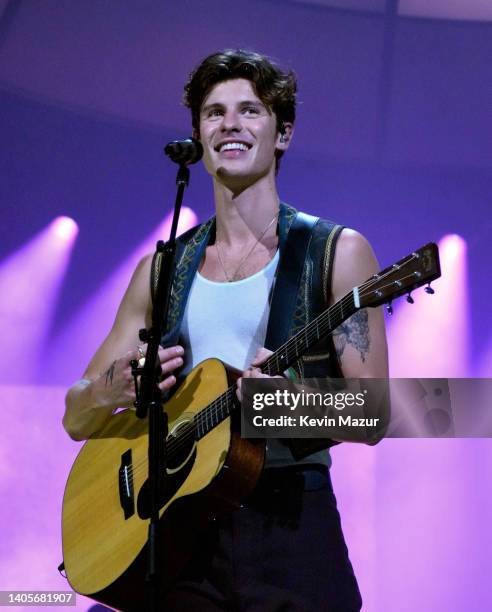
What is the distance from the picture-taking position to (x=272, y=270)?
2.58 metres

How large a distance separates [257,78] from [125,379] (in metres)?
1.06

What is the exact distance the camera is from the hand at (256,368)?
217cm

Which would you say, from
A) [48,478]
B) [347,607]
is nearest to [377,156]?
[48,478]

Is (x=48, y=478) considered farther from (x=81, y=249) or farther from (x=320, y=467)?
(x=320, y=467)

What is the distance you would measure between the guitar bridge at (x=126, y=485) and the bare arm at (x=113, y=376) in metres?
0.15

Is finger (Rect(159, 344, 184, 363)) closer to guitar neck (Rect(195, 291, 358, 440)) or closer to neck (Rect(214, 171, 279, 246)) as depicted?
guitar neck (Rect(195, 291, 358, 440))

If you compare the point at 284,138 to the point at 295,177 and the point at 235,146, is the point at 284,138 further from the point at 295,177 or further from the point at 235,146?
the point at 295,177

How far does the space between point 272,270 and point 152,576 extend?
3.30 feet

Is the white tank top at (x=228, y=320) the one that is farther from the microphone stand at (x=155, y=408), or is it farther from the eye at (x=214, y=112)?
the eye at (x=214, y=112)

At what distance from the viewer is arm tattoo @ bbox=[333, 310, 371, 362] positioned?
2.34 meters

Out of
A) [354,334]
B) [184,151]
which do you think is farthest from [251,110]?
[354,334]

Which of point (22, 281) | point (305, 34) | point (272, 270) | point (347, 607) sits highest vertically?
point (305, 34)

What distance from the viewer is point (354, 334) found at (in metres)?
2.36

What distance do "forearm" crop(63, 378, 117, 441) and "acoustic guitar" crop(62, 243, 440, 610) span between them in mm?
51
